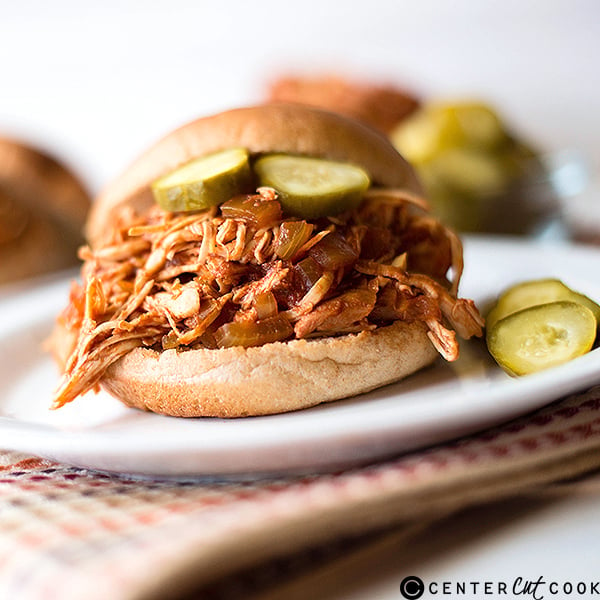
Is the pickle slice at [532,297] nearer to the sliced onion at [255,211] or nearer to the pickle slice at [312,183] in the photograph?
the pickle slice at [312,183]

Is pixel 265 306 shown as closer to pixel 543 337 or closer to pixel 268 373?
pixel 268 373

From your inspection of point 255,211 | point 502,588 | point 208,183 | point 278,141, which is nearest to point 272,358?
point 255,211

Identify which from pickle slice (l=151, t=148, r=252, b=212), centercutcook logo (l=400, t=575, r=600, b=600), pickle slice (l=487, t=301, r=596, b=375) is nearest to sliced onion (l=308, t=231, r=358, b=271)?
pickle slice (l=151, t=148, r=252, b=212)

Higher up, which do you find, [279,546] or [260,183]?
[260,183]

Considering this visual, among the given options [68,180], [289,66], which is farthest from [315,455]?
[289,66]

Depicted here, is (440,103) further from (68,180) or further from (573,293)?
(573,293)
